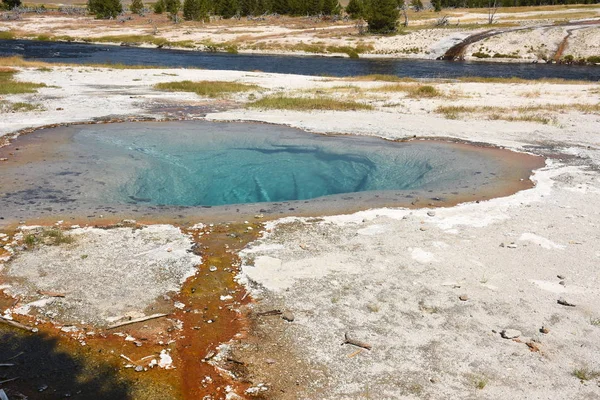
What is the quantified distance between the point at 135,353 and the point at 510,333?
15.6 feet

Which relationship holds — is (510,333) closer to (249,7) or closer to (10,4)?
(249,7)

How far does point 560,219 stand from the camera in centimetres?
1026

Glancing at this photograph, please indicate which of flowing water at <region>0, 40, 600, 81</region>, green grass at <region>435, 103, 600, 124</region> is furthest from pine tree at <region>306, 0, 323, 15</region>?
green grass at <region>435, 103, 600, 124</region>

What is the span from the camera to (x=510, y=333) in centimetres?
666

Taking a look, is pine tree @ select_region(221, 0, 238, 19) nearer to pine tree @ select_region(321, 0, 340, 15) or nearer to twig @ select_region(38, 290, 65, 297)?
pine tree @ select_region(321, 0, 340, 15)

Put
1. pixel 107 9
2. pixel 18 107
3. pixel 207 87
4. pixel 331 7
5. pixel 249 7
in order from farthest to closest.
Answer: pixel 249 7 → pixel 107 9 → pixel 331 7 → pixel 207 87 → pixel 18 107

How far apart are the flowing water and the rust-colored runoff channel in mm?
38730

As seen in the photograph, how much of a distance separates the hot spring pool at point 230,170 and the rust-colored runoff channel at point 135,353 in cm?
401

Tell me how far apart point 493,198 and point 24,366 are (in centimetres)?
968

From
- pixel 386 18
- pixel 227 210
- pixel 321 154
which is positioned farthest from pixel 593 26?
pixel 227 210

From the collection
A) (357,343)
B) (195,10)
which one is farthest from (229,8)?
(357,343)

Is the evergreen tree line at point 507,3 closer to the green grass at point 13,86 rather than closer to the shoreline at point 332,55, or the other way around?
the shoreline at point 332,55

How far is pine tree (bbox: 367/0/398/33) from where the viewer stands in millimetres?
78025

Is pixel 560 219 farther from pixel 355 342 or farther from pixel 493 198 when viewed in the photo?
pixel 355 342
